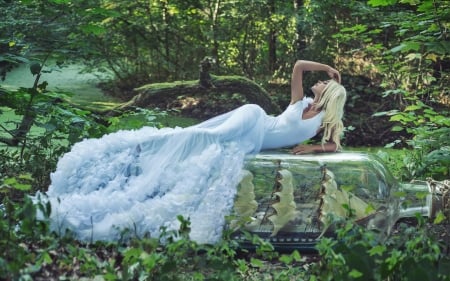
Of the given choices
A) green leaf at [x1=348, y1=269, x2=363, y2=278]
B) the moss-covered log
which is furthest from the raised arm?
the moss-covered log

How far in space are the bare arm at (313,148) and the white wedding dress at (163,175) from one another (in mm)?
88

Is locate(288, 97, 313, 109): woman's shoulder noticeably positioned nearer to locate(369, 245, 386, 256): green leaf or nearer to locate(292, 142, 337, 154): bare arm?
locate(292, 142, 337, 154): bare arm

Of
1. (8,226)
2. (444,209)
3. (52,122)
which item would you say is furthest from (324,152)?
(8,226)

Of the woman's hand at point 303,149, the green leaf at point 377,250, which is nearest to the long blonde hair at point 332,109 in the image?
the woman's hand at point 303,149

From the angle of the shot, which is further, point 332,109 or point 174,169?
point 332,109

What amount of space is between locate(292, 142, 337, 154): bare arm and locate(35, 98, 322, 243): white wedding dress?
0.29ft

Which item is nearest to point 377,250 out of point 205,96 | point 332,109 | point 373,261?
point 373,261

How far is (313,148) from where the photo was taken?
4336 mm

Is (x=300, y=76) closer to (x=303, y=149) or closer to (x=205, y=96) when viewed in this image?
(x=303, y=149)

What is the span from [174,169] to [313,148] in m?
0.97

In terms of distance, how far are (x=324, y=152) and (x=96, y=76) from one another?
7.21 meters

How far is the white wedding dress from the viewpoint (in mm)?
3611

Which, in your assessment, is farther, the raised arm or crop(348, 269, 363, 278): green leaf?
the raised arm

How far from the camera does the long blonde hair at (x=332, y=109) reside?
4.36 metres
